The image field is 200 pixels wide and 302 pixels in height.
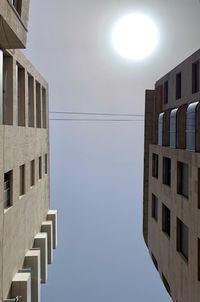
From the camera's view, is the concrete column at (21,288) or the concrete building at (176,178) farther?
the concrete column at (21,288)

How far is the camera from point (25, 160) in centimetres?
2986

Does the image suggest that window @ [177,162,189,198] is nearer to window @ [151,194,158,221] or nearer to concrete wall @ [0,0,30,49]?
window @ [151,194,158,221]

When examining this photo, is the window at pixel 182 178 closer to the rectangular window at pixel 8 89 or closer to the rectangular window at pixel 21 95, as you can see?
the rectangular window at pixel 8 89

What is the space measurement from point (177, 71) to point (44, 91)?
16233 mm

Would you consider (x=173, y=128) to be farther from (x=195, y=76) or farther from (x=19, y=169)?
(x=19, y=169)

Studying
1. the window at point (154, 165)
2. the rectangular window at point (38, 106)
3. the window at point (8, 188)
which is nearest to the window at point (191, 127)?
the window at point (154, 165)

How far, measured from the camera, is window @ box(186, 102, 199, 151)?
81.4 feet

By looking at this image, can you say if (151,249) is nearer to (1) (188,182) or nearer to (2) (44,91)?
(1) (188,182)

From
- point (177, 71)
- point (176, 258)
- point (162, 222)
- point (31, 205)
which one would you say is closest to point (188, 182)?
point (176, 258)

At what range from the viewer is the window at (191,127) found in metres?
24.8

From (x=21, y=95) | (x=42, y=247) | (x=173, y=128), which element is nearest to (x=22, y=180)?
(x=21, y=95)

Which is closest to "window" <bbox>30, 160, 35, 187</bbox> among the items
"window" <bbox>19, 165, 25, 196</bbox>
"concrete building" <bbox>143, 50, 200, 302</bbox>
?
"window" <bbox>19, 165, 25, 196</bbox>

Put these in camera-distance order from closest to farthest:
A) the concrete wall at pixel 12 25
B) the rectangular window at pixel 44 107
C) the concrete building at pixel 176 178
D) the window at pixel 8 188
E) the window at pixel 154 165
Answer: the concrete wall at pixel 12 25 < the concrete building at pixel 176 178 < the window at pixel 8 188 < the window at pixel 154 165 < the rectangular window at pixel 44 107

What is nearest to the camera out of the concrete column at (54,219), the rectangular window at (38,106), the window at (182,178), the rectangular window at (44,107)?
the window at (182,178)
